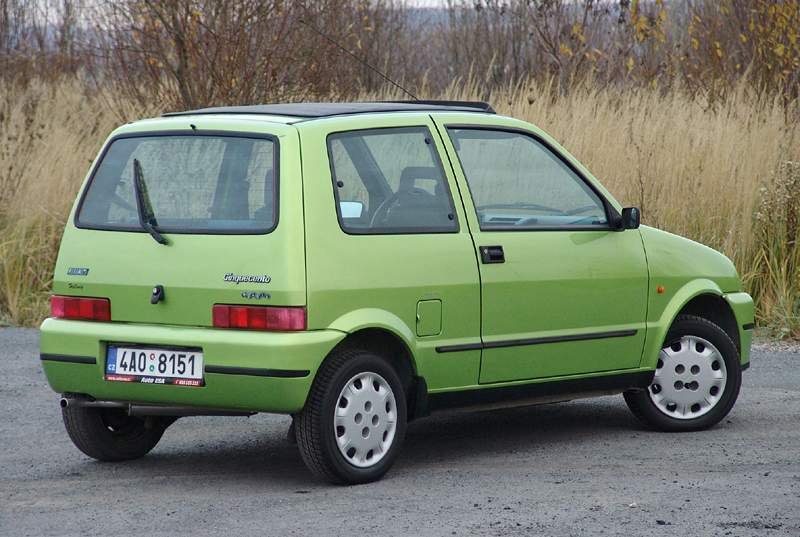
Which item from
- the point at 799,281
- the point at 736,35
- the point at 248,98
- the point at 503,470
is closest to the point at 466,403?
the point at 503,470

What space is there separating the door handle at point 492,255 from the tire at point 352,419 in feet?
2.38

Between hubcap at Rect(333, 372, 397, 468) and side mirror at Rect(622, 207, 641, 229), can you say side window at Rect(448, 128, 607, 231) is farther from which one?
hubcap at Rect(333, 372, 397, 468)

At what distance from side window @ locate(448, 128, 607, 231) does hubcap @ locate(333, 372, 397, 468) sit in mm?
1082

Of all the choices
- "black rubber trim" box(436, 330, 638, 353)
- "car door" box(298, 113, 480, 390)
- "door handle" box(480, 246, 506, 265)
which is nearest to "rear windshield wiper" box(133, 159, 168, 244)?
"car door" box(298, 113, 480, 390)

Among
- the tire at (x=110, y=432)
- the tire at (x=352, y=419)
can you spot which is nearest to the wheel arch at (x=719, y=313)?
the tire at (x=352, y=419)

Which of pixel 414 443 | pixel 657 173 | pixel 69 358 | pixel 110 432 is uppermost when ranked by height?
pixel 657 173

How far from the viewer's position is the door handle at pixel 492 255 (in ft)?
22.9

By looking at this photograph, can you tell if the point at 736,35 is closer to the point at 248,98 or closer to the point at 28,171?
the point at 248,98

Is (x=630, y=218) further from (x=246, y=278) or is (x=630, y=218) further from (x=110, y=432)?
(x=110, y=432)

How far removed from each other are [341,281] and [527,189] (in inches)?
56.5

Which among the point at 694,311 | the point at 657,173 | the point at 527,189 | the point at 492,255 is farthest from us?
the point at 657,173

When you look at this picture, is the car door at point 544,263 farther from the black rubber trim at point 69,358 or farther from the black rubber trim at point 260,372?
the black rubber trim at point 69,358

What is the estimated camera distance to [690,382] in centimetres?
785

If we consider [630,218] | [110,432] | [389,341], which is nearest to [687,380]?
[630,218]
